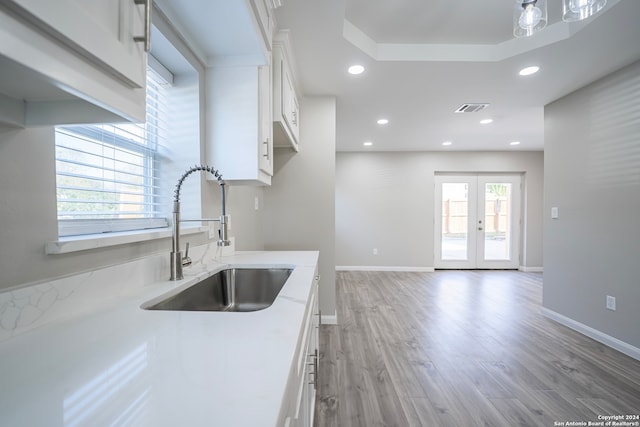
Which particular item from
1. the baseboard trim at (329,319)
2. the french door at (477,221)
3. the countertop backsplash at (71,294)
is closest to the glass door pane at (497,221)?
the french door at (477,221)

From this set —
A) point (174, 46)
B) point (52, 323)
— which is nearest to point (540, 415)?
point (52, 323)

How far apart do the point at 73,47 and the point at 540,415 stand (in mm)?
2500

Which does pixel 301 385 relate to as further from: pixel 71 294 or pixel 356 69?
pixel 356 69

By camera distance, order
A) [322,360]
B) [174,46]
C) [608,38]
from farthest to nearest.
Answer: [322,360] < [608,38] < [174,46]

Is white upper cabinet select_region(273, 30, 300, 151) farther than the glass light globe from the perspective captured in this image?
Yes

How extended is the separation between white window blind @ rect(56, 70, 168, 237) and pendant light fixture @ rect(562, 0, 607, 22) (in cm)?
200

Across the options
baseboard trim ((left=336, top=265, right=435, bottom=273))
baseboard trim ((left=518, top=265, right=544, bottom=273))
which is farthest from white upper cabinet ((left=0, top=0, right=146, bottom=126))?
baseboard trim ((left=518, top=265, right=544, bottom=273))

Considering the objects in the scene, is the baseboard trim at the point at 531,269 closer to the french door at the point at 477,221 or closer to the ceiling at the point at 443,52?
the french door at the point at 477,221

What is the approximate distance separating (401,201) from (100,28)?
534cm

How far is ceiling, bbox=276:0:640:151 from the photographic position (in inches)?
69.3

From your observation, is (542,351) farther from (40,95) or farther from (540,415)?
(40,95)

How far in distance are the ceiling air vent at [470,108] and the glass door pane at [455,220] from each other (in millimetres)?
2358

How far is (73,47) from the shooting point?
0.43 m

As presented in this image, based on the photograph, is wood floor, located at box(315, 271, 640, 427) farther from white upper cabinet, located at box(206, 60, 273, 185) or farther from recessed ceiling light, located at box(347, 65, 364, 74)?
recessed ceiling light, located at box(347, 65, 364, 74)
